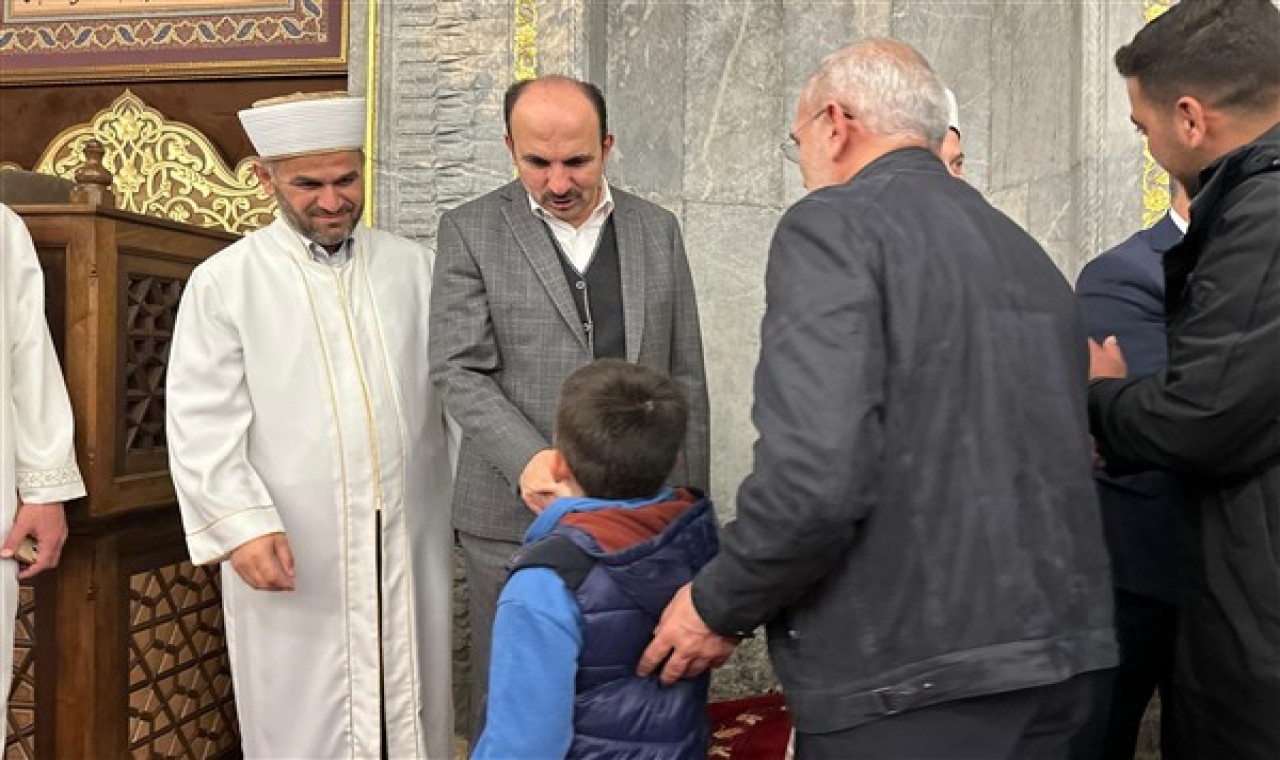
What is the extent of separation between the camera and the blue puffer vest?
1707mm

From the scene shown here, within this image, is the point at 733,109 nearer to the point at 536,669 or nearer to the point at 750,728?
the point at 750,728

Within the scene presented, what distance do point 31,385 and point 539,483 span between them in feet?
4.61

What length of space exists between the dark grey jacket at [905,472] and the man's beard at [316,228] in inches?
62.4

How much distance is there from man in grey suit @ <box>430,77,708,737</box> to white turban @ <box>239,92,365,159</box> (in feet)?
1.32

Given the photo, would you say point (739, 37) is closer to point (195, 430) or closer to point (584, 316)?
point (584, 316)

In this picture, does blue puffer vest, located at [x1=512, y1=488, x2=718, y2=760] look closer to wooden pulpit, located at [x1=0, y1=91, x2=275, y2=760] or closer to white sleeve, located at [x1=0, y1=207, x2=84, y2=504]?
white sleeve, located at [x1=0, y1=207, x2=84, y2=504]

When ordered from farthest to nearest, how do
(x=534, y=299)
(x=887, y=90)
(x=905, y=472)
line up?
(x=534, y=299) < (x=887, y=90) < (x=905, y=472)

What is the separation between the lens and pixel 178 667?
3.17 m

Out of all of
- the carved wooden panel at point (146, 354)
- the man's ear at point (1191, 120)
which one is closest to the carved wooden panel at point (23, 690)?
the carved wooden panel at point (146, 354)

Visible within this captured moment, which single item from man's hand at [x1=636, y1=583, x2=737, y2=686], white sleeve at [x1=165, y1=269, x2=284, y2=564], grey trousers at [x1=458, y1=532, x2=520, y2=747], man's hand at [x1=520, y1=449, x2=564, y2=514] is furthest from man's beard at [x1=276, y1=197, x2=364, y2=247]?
man's hand at [x1=636, y1=583, x2=737, y2=686]

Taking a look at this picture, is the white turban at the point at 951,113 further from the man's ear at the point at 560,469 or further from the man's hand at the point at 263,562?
the man's hand at the point at 263,562

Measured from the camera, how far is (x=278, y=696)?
9.00ft

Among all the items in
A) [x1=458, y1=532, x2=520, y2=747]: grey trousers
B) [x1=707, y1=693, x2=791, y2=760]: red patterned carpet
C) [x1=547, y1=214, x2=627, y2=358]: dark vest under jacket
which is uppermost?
[x1=547, y1=214, x2=627, y2=358]: dark vest under jacket

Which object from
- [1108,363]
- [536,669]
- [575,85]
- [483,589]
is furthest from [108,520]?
[1108,363]
